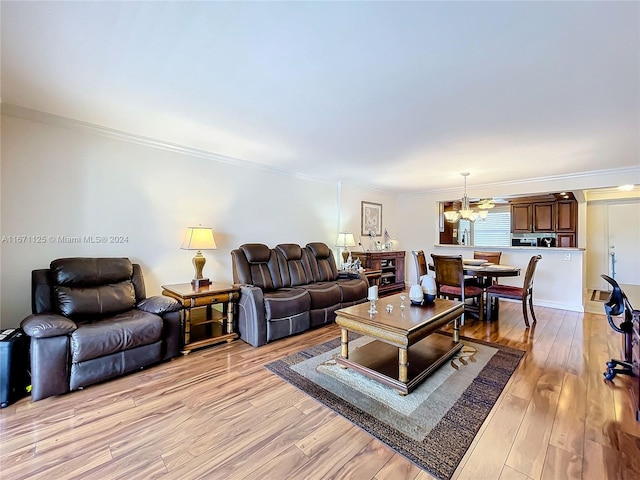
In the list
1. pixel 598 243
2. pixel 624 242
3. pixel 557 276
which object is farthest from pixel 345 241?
pixel 624 242

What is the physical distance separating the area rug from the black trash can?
1.86 meters

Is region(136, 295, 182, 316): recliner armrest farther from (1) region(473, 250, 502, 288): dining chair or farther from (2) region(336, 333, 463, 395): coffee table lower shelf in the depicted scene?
(1) region(473, 250, 502, 288): dining chair

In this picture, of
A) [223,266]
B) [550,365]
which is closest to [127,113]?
[223,266]

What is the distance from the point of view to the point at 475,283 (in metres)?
4.62

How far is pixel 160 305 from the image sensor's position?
2787mm

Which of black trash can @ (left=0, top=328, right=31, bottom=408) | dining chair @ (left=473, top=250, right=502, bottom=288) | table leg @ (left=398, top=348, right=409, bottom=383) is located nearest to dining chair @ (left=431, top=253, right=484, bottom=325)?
dining chair @ (left=473, top=250, right=502, bottom=288)

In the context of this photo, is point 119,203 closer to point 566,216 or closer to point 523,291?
point 523,291

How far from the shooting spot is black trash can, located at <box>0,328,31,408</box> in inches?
81.1

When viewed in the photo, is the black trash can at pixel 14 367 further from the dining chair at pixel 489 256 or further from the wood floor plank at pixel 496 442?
the dining chair at pixel 489 256

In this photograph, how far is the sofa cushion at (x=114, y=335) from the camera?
2.25 metres

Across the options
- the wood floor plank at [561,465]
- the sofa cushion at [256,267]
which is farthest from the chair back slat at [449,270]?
the wood floor plank at [561,465]

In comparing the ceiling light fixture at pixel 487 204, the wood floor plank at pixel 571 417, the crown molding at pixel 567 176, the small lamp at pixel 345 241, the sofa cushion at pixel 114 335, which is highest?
the crown molding at pixel 567 176

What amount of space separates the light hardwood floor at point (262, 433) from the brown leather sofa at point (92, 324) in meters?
0.15

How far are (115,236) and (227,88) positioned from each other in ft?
7.01
